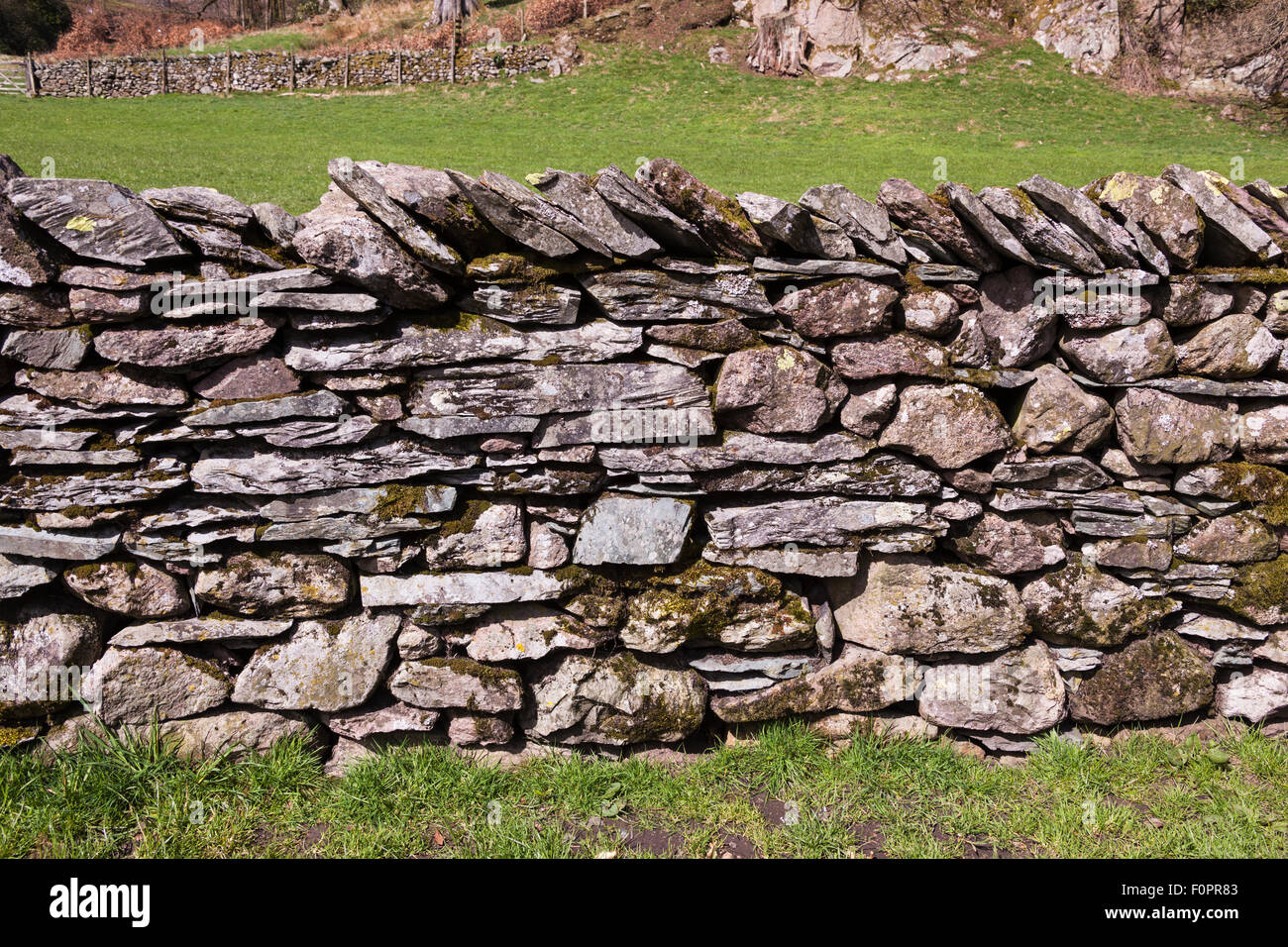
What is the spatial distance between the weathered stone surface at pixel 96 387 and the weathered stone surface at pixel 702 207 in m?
2.59

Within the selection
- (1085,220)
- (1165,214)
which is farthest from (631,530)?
(1165,214)

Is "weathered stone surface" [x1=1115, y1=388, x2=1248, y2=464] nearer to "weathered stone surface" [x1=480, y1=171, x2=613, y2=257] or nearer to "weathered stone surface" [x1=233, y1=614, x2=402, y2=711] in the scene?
"weathered stone surface" [x1=480, y1=171, x2=613, y2=257]

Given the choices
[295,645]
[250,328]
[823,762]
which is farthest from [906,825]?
[250,328]

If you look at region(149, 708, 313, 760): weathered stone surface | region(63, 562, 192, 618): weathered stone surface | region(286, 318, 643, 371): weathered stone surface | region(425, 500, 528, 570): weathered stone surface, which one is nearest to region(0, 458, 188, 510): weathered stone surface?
region(63, 562, 192, 618): weathered stone surface

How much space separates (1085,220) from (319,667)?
4622mm

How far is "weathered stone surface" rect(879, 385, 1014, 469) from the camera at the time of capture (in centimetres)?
392

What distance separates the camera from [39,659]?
371 centimetres

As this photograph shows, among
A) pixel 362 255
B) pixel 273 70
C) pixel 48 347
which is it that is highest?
pixel 273 70

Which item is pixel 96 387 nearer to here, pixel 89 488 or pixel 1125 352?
pixel 89 488

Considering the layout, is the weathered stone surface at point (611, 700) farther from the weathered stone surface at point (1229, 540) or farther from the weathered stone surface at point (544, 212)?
the weathered stone surface at point (1229, 540)

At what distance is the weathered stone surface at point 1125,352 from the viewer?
3.96 meters

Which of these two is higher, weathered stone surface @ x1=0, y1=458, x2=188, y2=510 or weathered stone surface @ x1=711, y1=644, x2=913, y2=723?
weathered stone surface @ x1=0, y1=458, x2=188, y2=510

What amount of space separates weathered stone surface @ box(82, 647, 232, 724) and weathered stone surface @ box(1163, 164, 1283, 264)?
19.0 feet

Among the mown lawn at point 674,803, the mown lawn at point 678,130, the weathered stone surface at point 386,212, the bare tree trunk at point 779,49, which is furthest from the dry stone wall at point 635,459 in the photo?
the bare tree trunk at point 779,49
